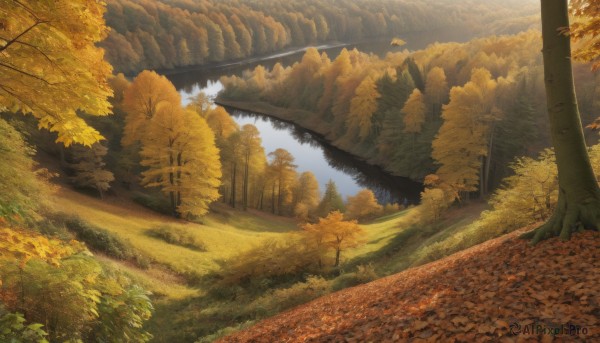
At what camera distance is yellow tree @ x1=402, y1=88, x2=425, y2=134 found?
54406 mm

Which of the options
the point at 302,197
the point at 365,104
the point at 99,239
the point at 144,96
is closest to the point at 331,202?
the point at 302,197

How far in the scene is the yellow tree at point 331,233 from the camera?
2291cm

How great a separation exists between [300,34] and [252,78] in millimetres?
84648

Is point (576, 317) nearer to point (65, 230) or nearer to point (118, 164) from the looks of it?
point (65, 230)

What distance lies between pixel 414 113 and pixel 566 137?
4811cm

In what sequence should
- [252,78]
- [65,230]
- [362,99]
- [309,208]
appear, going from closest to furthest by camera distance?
[65,230], [309,208], [362,99], [252,78]

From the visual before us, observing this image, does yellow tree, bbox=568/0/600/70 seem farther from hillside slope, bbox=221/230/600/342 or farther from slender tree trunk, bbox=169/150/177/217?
slender tree trunk, bbox=169/150/177/217

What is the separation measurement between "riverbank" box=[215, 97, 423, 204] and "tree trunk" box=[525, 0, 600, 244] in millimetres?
43757

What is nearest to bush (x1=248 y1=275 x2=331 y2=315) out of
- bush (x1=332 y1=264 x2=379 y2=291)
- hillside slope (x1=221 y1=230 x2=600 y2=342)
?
bush (x1=332 y1=264 x2=379 y2=291)

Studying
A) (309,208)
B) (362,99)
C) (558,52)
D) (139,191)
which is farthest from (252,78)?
(558,52)

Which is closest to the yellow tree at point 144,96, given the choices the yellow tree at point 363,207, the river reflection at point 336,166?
the yellow tree at point 363,207

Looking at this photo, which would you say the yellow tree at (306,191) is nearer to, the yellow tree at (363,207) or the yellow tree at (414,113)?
the yellow tree at (363,207)

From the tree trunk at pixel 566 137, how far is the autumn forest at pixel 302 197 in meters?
0.03

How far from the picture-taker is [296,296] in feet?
51.2
